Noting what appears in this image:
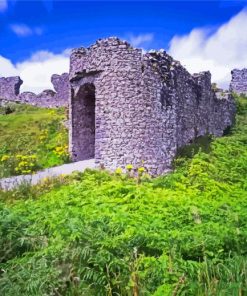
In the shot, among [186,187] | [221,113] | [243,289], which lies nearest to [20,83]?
[221,113]

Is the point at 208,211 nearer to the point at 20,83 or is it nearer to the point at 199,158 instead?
the point at 199,158

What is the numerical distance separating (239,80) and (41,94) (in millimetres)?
16984

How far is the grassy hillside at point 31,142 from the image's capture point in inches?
675

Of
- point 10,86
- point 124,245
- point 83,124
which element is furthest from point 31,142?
point 10,86

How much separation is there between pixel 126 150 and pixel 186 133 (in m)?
4.71

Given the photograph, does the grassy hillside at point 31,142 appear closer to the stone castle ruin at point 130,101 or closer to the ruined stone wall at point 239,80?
the stone castle ruin at point 130,101

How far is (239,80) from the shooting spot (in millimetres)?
40281

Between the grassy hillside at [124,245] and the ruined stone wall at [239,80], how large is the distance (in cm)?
3160

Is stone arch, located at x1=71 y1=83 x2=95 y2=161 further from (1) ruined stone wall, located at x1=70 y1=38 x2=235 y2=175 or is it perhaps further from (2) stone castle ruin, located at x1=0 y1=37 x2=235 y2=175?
(1) ruined stone wall, located at x1=70 y1=38 x2=235 y2=175

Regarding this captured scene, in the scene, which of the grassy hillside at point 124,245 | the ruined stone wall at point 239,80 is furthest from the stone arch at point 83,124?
the ruined stone wall at point 239,80

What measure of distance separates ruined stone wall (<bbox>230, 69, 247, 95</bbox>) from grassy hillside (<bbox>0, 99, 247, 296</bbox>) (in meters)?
31.6

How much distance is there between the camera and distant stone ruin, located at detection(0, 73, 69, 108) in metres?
38.4

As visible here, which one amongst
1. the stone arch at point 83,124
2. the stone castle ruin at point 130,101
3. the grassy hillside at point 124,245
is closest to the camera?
the grassy hillside at point 124,245

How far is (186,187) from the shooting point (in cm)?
1152
